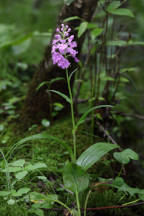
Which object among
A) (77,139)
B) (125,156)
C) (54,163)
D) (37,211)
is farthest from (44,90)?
(37,211)

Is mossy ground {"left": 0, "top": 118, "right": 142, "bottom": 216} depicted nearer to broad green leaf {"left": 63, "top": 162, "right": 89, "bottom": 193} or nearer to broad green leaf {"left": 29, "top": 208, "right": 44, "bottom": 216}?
broad green leaf {"left": 29, "top": 208, "right": 44, "bottom": 216}

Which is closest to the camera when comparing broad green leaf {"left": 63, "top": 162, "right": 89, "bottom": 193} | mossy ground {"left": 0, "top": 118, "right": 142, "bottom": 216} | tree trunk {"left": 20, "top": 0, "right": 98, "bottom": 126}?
broad green leaf {"left": 63, "top": 162, "right": 89, "bottom": 193}

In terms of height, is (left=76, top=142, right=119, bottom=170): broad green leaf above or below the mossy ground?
above

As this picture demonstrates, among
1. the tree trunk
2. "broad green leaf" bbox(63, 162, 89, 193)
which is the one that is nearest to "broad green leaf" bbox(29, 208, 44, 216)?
"broad green leaf" bbox(63, 162, 89, 193)

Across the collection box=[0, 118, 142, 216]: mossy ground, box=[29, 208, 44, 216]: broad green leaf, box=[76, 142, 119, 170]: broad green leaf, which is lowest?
box=[0, 118, 142, 216]: mossy ground

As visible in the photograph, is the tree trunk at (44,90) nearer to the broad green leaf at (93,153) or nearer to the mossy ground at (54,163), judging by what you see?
the mossy ground at (54,163)

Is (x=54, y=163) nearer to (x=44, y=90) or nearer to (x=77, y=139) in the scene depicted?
(x=77, y=139)

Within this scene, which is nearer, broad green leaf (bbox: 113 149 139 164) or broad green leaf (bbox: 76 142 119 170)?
broad green leaf (bbox: 76 142 119 170)

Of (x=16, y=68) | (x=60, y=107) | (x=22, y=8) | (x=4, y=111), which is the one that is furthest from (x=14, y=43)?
(x=22, y=8)

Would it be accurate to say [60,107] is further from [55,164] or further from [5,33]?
[5,33]
